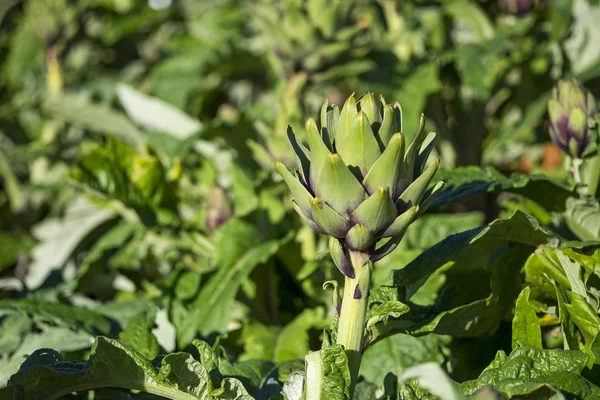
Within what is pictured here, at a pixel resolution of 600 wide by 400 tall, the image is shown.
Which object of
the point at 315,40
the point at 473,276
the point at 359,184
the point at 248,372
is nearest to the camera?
the point at 359,184

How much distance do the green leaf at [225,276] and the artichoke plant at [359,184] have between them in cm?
39

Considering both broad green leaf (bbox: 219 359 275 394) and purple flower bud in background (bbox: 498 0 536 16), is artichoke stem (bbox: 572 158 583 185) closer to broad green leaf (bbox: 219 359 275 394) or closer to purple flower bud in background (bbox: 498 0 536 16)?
broad green leaf (bbox: 219 359 275 394)

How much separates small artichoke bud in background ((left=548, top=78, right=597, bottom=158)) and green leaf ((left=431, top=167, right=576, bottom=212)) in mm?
64

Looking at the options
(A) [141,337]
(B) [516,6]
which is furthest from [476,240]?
(B) [516,6]

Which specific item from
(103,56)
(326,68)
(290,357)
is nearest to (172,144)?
(326,68)

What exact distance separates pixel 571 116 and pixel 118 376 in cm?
63

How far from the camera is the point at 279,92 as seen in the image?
1481 mm

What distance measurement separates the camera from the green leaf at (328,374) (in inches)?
27.1

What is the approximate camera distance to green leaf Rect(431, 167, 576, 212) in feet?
3.02

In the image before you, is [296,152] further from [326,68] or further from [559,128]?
[326,68]

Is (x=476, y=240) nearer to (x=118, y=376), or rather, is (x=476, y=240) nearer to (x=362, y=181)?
(x=362, y=181)

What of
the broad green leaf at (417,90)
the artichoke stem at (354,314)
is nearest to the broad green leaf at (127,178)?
the broad green leaf at (417,90)

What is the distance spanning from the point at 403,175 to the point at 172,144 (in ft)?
2.95

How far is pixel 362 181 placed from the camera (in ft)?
Result: 2.17
